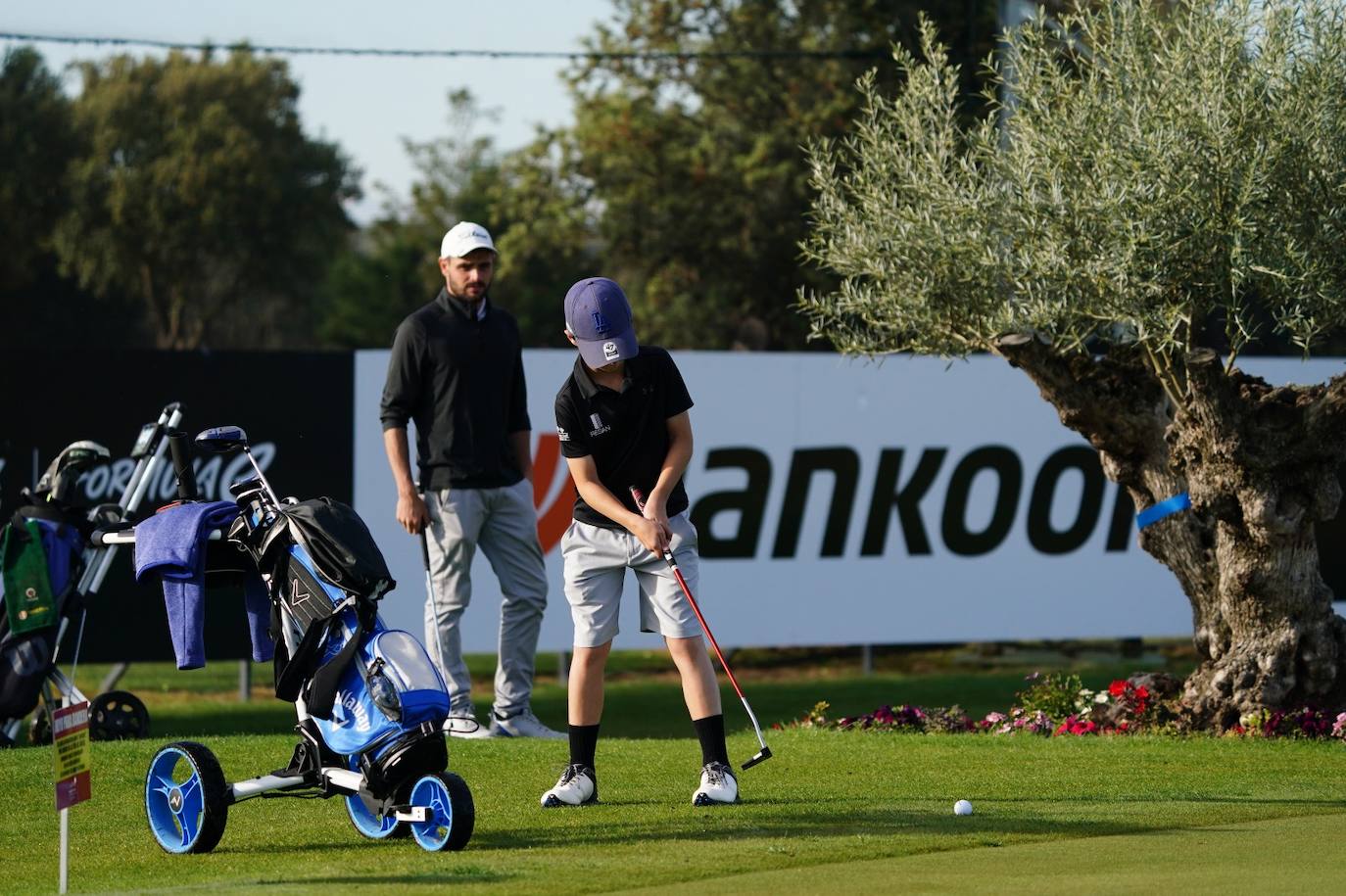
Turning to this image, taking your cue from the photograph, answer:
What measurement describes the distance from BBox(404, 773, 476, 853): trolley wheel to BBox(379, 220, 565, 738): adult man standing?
337 centimetres

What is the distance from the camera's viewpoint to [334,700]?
6.34 meters

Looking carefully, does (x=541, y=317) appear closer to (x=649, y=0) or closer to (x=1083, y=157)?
(x=649, y=0)

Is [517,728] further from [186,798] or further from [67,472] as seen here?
[67,472]

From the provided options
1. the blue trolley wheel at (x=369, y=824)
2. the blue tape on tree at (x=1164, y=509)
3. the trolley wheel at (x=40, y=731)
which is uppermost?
the blue tape on tree at (x=1164, y=509)

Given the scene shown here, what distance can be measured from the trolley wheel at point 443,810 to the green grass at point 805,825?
0.23 feet

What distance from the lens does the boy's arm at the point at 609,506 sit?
23.1ft

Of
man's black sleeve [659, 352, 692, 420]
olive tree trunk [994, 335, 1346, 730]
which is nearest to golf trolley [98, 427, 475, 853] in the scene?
man's black sleeve [659, 352, 692, 420]

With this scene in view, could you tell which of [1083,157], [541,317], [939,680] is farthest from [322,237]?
[1083,157]

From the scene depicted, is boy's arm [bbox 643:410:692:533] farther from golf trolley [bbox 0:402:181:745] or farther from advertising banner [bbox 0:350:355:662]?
advertising banner [bbox 0:350:355:662]

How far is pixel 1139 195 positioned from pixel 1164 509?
6.63ft

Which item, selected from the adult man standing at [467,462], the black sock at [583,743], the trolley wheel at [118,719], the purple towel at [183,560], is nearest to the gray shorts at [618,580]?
the black sock at [583,743]

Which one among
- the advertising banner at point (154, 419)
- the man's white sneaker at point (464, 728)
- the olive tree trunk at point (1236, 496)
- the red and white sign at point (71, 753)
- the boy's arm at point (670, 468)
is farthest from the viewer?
the advertising banner at point (154, 419)

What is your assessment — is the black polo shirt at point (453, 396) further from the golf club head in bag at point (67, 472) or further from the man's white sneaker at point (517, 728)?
the golf club head in bag at point (67, 472)

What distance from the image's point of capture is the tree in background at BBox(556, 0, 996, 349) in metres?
29.8
